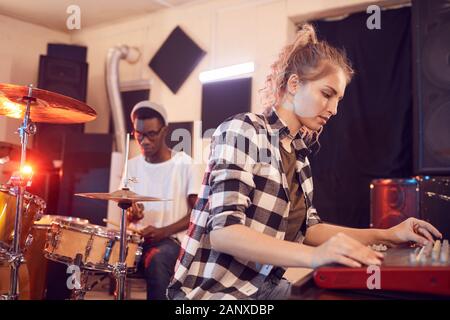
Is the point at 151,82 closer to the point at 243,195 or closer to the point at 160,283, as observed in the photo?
the point at 160,283

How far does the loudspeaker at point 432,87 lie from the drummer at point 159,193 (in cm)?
130

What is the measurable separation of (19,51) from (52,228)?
88.6 inches

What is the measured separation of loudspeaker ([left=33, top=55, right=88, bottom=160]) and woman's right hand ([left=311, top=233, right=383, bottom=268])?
366 centimetres

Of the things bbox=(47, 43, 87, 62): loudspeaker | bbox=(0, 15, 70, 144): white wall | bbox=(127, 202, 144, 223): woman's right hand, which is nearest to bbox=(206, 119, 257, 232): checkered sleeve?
bbox=(127, 202, 144, 223): woman's right hand

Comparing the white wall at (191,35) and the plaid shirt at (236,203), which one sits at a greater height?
the white wall at (191,35)

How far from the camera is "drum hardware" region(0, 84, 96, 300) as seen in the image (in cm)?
188

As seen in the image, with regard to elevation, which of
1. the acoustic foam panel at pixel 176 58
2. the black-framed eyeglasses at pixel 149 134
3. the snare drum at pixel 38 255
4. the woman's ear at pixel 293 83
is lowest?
the snare drum at pixel 38 255

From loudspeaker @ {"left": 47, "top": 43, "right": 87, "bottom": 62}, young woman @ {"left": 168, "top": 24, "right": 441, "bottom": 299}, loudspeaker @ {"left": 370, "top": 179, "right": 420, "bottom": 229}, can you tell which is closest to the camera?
young woman @ {"left": 168, "top": 24, "right": 441, "bottom": 299}

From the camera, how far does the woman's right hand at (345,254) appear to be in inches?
31.2

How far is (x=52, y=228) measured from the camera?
7.54ft

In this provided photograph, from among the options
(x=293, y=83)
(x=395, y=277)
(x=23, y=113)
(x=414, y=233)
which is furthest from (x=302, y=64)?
(x=23, y=113)

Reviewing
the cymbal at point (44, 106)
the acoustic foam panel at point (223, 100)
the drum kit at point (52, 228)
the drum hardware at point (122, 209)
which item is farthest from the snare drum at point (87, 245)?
the acoustic foam panel at point (223, 100)

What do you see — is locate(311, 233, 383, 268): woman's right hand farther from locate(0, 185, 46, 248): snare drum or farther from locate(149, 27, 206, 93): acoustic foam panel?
locate(149, 27, 206, 93): acoustic foam panel

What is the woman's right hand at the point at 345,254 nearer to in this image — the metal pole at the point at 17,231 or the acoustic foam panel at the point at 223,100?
the metal pole at the point at 17,231
